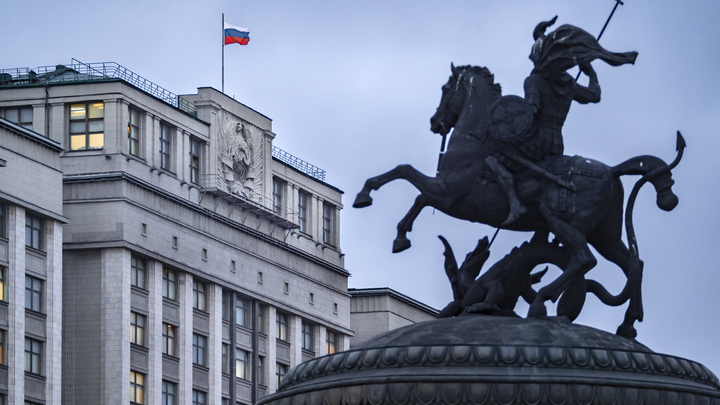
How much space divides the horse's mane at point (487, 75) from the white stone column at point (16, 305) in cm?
6657

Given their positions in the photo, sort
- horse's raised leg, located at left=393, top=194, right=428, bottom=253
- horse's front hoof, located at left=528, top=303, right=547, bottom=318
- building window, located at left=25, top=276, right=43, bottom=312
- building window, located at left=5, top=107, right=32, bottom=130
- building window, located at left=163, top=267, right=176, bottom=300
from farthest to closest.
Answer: building window, located at left=163, top=267, right=176, bottom=300 → building window, located at left=5, top=107, right=32, bottom=130 → building window, located at left=25, top=276, right=43, bottom=312 → horse's raised leg, located at left=393, top=194, right=428, bottom=253 → horse's front hoof, located at left=528, top=303, right=547, bottom=318

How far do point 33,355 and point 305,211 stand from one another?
32975 millimetres

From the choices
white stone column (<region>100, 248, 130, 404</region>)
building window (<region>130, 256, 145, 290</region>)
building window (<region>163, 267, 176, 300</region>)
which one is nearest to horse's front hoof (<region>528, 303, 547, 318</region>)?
white stone column (<region>100, 248, 130, 404</region>)

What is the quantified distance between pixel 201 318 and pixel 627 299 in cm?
8421

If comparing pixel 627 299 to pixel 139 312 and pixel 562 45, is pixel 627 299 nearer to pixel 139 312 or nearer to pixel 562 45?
pixel 562 45

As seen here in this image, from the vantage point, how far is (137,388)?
90.4m

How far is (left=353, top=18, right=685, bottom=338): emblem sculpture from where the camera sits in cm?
1502

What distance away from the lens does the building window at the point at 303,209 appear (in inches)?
4437

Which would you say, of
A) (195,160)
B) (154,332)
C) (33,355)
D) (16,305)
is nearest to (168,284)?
(154,332)

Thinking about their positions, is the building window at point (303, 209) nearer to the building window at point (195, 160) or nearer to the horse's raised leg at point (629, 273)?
the building window at point (195, 160)

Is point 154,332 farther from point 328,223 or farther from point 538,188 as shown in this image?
point 538,188

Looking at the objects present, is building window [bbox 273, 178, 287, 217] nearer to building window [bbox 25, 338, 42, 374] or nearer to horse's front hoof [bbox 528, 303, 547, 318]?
building window [bbox 25, 338, 42, 374]

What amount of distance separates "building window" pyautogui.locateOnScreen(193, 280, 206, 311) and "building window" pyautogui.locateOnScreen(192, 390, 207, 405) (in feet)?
15.7

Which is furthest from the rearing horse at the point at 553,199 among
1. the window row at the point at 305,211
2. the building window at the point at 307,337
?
the building window at the point at 307,337
